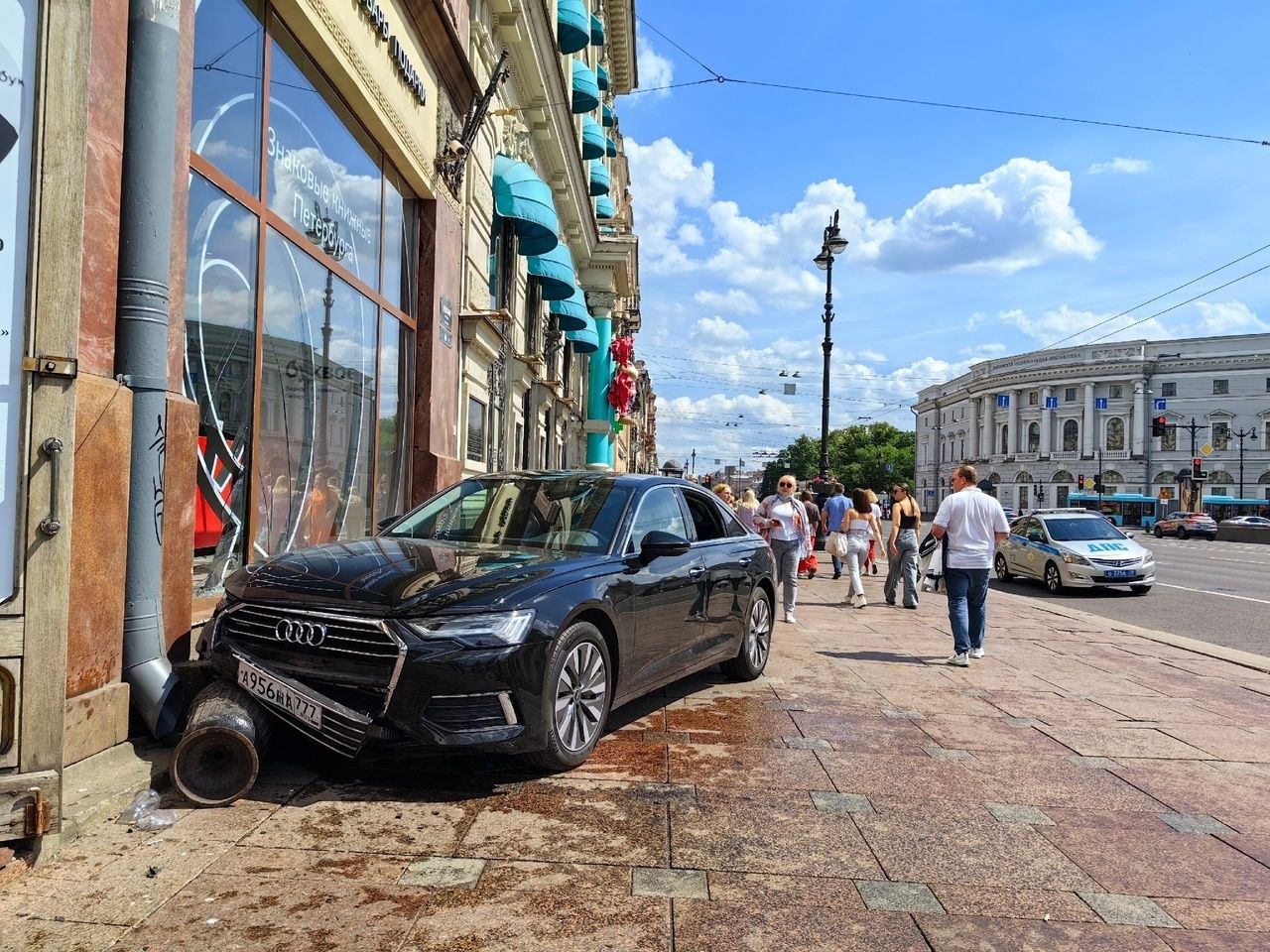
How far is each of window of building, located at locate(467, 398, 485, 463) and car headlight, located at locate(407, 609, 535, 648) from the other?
9125mm

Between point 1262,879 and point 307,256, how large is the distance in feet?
25.6

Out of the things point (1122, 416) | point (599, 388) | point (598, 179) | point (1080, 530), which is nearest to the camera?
point (1080, 530)

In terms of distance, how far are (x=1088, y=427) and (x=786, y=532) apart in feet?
321

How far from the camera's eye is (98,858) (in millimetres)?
3205

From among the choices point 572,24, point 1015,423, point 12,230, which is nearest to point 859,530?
point 12,230

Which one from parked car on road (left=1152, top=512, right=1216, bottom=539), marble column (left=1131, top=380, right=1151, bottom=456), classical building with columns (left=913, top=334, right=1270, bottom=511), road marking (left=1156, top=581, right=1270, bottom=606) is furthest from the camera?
marble column (left=1131, top=380, right=1151, bottom=456)

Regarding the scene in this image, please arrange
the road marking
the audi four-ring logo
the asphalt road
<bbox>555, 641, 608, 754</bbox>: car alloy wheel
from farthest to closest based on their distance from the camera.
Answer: the road marking
the asphalt road
<bbox>555, 641, 608, 754</bbox>: car alloy wheel
the audi four-ring logo

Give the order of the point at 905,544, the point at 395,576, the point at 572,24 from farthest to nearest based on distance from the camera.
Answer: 1. the point at 572,24
2. the point at 905,544
3. the point at 395,576

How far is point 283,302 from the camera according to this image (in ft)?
24.3

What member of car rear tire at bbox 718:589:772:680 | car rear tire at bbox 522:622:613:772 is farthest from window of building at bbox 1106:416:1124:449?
car rear tire at bbox 522:622:613:772

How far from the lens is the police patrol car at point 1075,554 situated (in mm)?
15352

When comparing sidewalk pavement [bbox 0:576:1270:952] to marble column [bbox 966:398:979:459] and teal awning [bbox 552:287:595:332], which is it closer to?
teal awning [bbox 552:287:595:332]

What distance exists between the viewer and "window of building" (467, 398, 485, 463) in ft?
42.8

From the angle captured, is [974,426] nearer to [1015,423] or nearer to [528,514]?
[1015,423]
